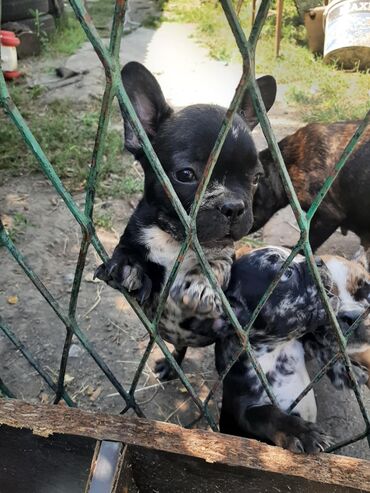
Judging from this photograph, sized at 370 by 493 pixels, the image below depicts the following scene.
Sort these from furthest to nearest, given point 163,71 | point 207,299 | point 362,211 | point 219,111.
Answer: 1. point 163,71
2. point 362,211
3. point 207,299
4. point 219,111

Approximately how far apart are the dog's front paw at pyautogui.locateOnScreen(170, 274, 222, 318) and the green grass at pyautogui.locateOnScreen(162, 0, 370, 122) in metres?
4.27

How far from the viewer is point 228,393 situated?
2197mm

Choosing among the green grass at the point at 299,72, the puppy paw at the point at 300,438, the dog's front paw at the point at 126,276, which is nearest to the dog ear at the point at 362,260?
the puppy paw at the point at 300,438

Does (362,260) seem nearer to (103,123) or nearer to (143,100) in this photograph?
(143,100)

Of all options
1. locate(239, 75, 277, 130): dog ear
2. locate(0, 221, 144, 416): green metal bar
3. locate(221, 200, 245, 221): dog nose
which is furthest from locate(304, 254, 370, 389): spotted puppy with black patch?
locate(0, 221, 144, 416): green metal bar

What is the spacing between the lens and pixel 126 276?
203 centimetres

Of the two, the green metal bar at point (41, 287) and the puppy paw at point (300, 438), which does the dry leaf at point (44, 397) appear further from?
the puppy paw at point (300, 438)

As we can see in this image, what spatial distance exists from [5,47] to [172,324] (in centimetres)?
523

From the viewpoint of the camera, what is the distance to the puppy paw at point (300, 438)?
1.76m

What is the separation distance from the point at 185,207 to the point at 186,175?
12 cm

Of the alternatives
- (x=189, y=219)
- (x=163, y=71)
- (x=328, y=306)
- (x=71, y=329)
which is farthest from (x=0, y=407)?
(x=163, y=71)

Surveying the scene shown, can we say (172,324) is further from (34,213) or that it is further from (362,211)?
(34,213)

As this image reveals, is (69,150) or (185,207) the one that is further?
(69,150)

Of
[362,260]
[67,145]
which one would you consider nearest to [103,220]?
[67,145]
